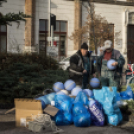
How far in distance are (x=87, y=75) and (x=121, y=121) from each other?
5.33ft

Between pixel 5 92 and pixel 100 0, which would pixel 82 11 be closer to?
pixel 100 0

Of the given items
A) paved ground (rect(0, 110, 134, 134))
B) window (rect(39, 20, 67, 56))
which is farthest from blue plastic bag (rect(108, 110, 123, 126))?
window (rect(39, 20, 67, 56))

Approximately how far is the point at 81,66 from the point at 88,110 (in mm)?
1480

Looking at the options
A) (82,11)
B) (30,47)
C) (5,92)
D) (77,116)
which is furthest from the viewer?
(82,11)

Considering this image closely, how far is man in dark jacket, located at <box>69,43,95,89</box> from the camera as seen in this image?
6.69 meters

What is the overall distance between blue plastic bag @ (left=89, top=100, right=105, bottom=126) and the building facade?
51.7 ft

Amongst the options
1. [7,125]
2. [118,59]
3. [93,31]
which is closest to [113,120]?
[118,59]

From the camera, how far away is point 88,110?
18.2 ft

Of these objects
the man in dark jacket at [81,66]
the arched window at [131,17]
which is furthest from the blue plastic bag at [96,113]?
the arched window at [131,17]

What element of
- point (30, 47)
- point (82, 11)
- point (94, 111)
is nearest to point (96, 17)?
point (82, 11)

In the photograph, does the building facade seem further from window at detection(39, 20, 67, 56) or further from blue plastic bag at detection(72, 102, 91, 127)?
blue plastic bag at detection(72, 102, 91, 127)

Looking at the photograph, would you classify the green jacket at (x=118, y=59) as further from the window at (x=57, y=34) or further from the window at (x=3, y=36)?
the window at (x=3, y=36)

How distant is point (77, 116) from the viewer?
5.30 metres

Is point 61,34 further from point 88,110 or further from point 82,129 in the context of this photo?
point 82,129
